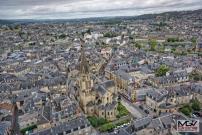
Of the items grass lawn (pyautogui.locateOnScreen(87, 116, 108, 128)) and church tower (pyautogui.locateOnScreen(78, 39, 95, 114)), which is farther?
church tower (pyautogui.locateOnScreen(78, 39, 95, 114))

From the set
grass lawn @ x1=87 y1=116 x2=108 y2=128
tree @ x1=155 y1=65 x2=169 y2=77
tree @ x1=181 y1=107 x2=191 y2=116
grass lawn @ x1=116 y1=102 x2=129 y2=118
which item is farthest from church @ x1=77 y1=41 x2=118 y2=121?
tree @ x1=155 y1=65 x2=169 y2=77

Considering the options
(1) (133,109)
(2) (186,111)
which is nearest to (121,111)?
(1) (133,109)

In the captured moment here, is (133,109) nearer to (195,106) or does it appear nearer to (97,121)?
(97,121)

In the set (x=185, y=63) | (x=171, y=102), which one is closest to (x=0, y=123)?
(x=171, y=102)

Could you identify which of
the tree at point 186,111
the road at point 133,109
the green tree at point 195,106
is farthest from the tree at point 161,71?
the tree at point 186,111

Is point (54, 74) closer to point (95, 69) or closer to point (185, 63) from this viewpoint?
point (95, 69)

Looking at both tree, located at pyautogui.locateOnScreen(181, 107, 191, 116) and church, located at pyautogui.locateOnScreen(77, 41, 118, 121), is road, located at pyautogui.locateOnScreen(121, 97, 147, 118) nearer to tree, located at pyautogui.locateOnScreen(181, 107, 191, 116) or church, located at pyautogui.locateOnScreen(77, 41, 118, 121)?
church, located at pyautogui.locateOnScreen(77, 41, 118, 121)
